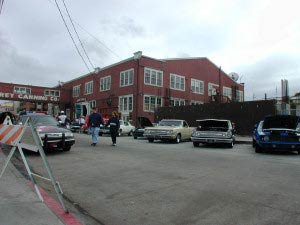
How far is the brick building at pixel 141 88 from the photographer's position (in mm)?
36969

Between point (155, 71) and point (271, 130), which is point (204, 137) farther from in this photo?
point (155, 71)

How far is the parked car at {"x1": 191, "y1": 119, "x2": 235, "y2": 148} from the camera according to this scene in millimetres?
16703

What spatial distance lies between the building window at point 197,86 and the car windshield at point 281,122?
27.2m

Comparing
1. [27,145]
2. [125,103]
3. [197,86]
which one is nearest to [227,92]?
[197,86]

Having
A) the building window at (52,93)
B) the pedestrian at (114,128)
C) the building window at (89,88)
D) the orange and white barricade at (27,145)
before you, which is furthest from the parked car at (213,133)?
the building window at (52,93)

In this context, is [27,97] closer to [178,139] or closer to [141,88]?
[141,88]

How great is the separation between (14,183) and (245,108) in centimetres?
2291

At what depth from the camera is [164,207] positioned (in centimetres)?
541

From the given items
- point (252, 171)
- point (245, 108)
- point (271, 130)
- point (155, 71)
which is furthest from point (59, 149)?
point (155, 71)

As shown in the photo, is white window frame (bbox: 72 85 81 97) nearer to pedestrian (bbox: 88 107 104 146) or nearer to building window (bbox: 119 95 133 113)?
building window (bbox: 119 95 133 113)

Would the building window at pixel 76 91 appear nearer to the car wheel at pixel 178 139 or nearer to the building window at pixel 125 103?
the building window at pixel 125 103

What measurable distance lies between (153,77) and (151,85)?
3.27ft

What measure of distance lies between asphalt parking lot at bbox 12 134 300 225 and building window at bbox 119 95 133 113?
88.3 ft

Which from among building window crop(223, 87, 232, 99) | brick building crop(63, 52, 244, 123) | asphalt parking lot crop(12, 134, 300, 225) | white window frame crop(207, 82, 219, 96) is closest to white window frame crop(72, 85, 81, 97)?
brick building crop(63, 52, 244, 123)
